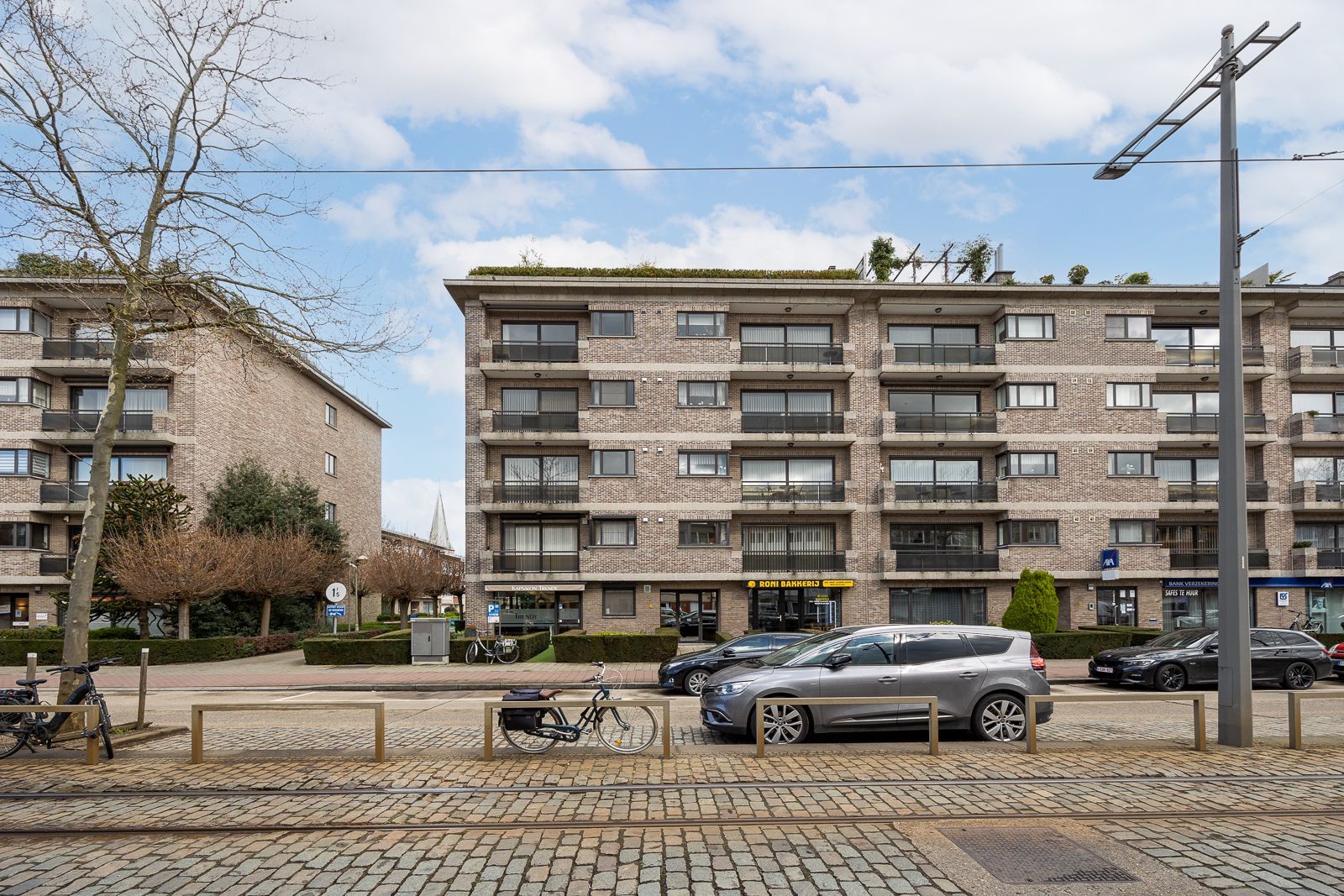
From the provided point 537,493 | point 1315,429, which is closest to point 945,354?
point 1315,429

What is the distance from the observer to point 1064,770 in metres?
9.36

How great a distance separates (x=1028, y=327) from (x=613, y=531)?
1778cm

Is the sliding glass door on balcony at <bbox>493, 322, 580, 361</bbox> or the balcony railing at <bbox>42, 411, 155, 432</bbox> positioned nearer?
the balcony railing at <bbox>42, 411, 155, 432</bbox>

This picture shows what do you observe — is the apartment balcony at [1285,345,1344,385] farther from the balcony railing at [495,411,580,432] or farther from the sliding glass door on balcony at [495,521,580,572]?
the sliding glass door on balcony at [495,521,580,572]

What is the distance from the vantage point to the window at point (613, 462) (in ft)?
106

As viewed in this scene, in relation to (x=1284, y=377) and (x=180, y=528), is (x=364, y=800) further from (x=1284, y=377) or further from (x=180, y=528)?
(x=1284, y=377)

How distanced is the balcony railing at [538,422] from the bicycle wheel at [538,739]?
71.9ft

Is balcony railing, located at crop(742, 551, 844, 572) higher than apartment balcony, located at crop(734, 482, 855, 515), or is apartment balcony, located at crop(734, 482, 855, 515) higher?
apartment balcony, located at crop(734, 482, 855, 515)

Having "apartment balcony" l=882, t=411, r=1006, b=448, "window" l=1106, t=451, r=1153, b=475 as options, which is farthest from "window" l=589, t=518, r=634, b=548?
"window" l=1106, t=451, r=1153, b=475

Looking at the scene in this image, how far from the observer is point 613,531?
3250 cm

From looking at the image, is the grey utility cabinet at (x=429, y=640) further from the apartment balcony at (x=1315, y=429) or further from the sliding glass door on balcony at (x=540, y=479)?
the apartment balcony at (x=1315, y=429)

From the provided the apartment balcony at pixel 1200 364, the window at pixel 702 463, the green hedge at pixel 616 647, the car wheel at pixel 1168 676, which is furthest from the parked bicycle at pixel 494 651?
the apartment balcony at pixel 1200 364

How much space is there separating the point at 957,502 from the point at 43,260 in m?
29.1

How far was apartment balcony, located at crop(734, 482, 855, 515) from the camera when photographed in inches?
1273
